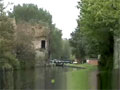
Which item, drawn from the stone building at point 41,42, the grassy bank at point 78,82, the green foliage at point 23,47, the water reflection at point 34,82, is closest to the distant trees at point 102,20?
the grassy bank at point 78,82

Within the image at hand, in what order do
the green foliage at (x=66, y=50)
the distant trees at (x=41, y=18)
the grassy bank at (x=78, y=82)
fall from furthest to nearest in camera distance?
1. the green foliage at (x=66, y=50)
2. the distant trees at (x=41, y=18)
3. the grassy bank at (x=78, y=82)

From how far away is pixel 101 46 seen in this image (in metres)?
46.8

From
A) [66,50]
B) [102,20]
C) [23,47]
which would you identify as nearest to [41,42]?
[23,47]

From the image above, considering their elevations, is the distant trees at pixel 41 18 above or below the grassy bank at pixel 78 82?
above

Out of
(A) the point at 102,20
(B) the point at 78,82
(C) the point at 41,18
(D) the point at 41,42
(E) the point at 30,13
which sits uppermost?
(E) the point at 30,13

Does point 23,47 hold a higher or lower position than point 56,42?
lower

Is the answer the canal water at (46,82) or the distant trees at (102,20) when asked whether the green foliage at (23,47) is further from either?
the canal water at (46,82)

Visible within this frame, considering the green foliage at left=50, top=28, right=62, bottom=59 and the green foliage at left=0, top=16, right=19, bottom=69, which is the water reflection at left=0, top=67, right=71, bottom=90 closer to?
the green foliage at left=0, top=16, right=19, bottom=69

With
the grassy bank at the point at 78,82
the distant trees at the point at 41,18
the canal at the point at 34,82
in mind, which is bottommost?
the canal at the point at 34,82

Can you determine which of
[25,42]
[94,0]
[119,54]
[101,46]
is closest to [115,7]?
[94,0]

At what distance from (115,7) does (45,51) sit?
64.4 metres

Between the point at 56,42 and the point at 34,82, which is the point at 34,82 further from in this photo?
the point at 56,42

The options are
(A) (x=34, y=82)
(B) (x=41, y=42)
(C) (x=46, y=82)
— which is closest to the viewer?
(C) (x=46, y=82)

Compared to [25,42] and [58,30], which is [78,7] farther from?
[58,30]
